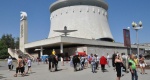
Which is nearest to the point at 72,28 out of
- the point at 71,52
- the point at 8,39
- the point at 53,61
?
the point at 71,52

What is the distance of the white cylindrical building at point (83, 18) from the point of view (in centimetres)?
4972

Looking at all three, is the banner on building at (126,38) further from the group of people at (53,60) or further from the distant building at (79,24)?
the distant building at (79,24)

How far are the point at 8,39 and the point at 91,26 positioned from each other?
99.9 feet

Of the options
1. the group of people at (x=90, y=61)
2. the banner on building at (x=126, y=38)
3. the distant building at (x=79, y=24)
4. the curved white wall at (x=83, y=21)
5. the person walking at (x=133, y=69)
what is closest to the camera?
the person walking at (x=133, y=69)

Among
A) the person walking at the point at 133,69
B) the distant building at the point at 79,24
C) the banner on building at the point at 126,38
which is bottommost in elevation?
the person walking at the point at 133,69

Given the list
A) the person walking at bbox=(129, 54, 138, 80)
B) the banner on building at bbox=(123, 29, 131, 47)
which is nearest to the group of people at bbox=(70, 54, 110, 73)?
the banner on building at bbox=(123, 29, 131, 47)

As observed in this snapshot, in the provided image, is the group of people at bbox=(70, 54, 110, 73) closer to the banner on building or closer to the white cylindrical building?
the banner on building

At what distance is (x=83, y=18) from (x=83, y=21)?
0.67 m

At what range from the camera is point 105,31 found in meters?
51.5

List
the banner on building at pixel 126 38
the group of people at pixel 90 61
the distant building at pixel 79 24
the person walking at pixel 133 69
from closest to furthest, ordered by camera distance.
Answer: the person walking at pixel 133 69, the group of people at pixel 90 61, the banner on building at pixel 126 38, the distant building at pixel 79 24

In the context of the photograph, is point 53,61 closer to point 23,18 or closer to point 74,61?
point 74,61

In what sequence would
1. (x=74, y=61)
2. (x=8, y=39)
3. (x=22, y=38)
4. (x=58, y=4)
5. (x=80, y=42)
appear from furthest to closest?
(x=8, y=39)
(x=58, y=4)
(x=22, y=38)
(x=80, y=42)
(x=74, y=61)

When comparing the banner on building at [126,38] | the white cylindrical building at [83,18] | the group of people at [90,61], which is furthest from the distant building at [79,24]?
the banner on building at [126,38]

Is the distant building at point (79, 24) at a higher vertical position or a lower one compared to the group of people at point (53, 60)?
higher
